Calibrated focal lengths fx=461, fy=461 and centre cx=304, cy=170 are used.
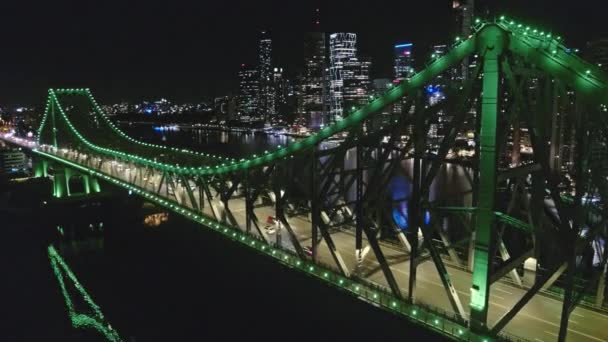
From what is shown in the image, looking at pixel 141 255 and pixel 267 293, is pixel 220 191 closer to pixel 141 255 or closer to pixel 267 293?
pixel 267 293

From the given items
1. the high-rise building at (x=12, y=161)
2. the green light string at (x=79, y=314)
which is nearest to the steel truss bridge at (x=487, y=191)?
the green light string at (x=79, y=314)

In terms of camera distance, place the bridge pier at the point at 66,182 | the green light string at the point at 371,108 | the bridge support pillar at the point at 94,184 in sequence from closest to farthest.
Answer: the green light string at the point at 371,108 < the bridge pier at the point at 66,182 < the bridge support pillar at the point at 94,184

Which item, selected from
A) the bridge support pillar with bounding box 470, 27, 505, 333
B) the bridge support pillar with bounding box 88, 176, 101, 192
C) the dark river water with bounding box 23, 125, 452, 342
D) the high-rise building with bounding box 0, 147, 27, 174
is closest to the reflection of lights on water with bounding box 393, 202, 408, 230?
the dark river water with bounding box 23, 125, 452, 342

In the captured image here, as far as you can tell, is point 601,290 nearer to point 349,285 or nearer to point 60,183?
point 349,285

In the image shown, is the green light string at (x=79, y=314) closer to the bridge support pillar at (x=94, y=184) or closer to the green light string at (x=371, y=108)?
the green light string at (x=371, y=108)

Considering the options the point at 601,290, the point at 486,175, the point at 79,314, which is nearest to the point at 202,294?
the point at 79,314

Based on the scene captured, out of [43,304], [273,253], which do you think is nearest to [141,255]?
[43,304]
